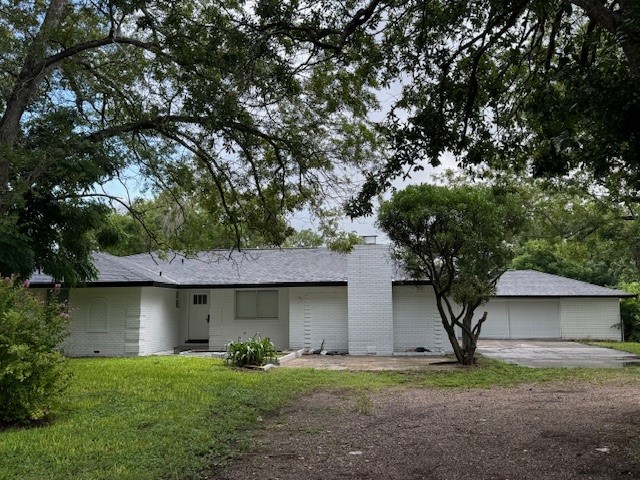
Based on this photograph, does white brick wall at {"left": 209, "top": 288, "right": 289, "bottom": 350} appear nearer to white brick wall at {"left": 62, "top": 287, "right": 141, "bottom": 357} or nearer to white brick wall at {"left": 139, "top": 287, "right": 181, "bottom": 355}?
white brick wall at {"left": 139, "top": 287, "right": 181, "bottom": 355}

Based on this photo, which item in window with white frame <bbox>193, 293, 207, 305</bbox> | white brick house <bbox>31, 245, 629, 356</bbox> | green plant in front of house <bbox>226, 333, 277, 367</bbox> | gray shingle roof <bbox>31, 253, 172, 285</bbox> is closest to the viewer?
green plant in front of house <bbox>226, 333, 277, 367</bbox>

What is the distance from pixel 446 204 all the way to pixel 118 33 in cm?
881

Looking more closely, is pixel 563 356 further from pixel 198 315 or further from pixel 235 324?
pixel 198 315

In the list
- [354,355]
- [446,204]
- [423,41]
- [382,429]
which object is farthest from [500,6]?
[354,355]

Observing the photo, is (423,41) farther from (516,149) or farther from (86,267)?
(86,267)

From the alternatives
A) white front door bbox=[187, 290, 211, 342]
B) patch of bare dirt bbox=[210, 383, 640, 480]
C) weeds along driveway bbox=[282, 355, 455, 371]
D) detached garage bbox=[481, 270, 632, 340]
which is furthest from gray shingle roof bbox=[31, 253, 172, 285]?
detached garage bbox=[481, 270, 632, 340]

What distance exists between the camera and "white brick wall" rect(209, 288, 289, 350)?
21.5 m

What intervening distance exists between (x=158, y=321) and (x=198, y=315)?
107 inches

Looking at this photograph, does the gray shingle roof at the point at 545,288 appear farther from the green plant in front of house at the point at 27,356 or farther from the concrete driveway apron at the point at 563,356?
the green plant in front of house at the point at 27,356

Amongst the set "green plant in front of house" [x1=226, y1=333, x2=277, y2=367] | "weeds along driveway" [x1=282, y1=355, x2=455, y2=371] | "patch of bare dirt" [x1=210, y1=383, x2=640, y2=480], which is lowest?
"weeds along driveway" [x1=282, y1=355, x2=455, y2=371]

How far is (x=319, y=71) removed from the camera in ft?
35.0

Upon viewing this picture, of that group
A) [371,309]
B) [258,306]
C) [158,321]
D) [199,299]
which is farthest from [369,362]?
[199,299]

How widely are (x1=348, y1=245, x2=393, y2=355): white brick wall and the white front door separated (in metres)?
6.33

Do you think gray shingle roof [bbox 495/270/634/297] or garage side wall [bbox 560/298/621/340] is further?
garage side wall [bbox 560/298/621/340]
